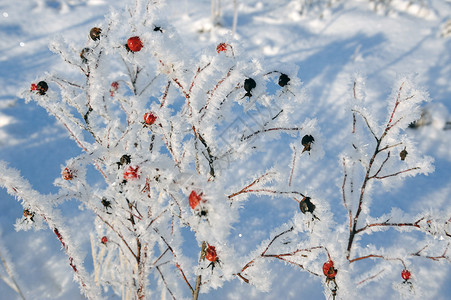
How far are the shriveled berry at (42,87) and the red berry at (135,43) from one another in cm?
37

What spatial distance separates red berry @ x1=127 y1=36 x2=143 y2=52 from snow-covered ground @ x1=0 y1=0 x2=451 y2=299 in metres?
0.24

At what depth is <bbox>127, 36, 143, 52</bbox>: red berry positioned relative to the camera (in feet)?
2.65

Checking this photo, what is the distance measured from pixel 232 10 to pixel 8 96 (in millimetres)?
3110

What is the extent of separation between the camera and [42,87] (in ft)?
3.10

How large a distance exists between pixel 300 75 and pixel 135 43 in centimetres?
264

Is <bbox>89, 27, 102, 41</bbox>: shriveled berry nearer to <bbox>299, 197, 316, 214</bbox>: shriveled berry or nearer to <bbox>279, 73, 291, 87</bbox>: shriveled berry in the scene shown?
<bbox>279, 73, 291, 87</bbox>: shriveled berry

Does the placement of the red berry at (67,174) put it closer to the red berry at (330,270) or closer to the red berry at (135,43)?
the red berry at (135,43)

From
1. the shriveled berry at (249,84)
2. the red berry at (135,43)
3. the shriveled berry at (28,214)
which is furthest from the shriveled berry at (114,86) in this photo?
the shriveled berry at (249,84)

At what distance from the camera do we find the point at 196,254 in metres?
1.87

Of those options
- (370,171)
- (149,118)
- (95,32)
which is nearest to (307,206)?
(370,171)

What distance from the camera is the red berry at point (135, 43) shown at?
81 centimetres

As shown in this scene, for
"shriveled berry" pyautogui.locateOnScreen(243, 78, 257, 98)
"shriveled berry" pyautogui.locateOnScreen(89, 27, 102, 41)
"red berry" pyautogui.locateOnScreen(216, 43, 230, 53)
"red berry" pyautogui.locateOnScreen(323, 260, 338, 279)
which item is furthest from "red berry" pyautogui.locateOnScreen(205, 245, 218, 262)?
"shriveled berry" pyautogui.locateOnScreen(89, 27, 102, 41)

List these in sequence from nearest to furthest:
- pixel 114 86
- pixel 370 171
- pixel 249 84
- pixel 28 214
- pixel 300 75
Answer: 1. pixel 249 84
2. pixel 28 214
3. pixel 370 171
4. pixel 114 86
5. pixel 300 75

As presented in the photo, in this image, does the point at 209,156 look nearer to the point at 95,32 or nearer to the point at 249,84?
the point at 249,84
